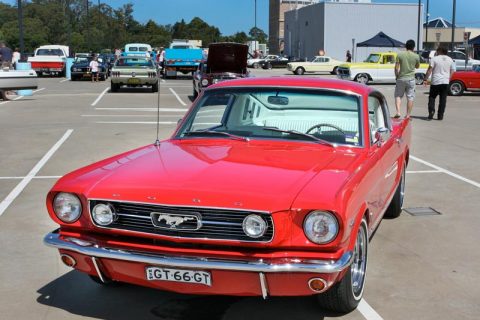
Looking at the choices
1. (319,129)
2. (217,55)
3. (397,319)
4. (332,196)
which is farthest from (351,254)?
(217,55)

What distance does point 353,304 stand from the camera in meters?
3.83

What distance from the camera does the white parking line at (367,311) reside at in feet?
12.6

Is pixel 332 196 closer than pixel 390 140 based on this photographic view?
Yes

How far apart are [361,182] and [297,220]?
75cm

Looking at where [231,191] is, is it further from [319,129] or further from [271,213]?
[319,129]

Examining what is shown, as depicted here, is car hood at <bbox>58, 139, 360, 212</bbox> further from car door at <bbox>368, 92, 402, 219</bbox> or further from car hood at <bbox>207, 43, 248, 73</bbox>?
car hood at <bbox>207, 43, 248, 73</bbox>

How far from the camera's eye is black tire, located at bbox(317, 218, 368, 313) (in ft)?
12.1

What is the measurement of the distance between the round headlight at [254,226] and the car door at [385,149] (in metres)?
1.56

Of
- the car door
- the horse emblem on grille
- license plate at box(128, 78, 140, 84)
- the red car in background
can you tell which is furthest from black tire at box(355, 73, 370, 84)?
the horse emblem on grille

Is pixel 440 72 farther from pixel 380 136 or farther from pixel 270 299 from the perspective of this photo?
pixel 270 299

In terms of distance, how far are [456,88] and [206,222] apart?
21790 mm

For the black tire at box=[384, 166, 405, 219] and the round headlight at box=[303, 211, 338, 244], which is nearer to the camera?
the round headlight at box=[303, 211, 338, 244]

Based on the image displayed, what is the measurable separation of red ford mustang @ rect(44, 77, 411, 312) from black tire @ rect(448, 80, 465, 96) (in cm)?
2009

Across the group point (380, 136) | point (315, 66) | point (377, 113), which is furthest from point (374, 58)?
point (380, 136)
